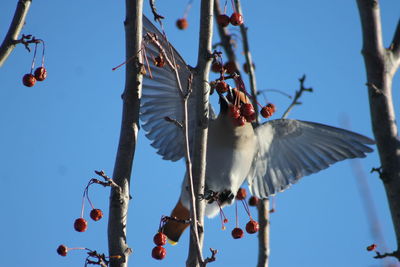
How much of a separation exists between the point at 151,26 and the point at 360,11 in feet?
4.23

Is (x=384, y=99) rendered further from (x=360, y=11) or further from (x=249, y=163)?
(x=249, y=163)

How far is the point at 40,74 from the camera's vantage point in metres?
3.31

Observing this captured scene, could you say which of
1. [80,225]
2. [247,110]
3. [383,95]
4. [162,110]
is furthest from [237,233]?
[162,110]

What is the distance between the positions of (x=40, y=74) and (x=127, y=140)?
3.18 feet

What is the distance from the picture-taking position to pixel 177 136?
4.75 metres

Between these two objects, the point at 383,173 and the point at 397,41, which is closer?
the point at 383,173

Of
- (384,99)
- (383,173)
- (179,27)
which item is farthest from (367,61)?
(179,27)

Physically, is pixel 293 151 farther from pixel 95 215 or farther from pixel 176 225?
pixel 95 215

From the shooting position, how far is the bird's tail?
4.47 meters

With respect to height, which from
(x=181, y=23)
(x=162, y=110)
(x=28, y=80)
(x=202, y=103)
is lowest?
(x=202, y=103)

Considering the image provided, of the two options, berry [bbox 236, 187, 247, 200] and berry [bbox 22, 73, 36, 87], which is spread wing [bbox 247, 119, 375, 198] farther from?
berry [bbox 22, 73, 36, 87]

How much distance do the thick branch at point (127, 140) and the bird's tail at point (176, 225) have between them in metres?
1.87

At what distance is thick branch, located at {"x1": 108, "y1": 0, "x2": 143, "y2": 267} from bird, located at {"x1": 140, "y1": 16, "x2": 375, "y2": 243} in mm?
1297

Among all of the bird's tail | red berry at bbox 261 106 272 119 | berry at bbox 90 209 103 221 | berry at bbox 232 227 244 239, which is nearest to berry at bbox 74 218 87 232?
berry at bbox 90 209 103 221
